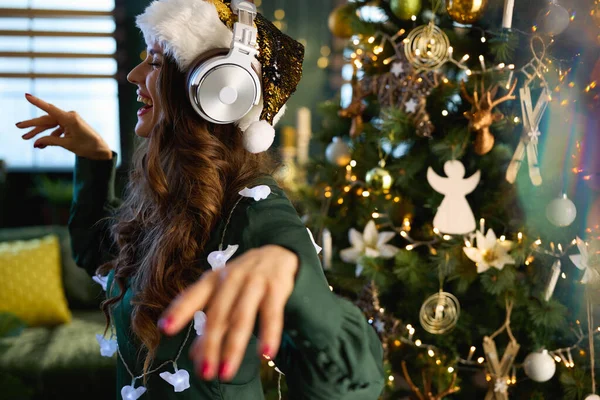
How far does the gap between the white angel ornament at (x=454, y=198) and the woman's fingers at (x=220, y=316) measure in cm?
108

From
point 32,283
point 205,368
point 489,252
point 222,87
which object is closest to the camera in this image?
point 205,368

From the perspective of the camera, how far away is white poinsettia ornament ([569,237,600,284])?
130 centimetres

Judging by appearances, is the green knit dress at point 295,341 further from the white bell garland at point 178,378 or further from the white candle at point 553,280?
the white candle at point 553,280

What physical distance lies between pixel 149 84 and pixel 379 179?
2.56 ft

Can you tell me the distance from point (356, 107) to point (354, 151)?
0.13 metres

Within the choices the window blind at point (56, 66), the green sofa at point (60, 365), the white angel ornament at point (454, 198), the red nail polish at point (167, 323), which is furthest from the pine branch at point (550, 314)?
the window blind at point (56, 66)

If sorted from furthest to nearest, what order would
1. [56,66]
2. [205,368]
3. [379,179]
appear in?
[56,66] < [379,179] < [205,368]

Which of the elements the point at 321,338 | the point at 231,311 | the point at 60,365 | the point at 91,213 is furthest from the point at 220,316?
the point at 60,365

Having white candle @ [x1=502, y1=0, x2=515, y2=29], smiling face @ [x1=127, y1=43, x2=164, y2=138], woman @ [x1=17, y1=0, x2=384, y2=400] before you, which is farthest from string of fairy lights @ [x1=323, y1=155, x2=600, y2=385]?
smiling face @ [x1=127, y1=43, x2=164, y2=138]

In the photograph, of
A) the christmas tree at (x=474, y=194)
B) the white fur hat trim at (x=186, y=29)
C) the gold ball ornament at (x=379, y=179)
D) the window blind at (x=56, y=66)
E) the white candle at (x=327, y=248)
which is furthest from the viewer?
the window blind at (x=56, y=66)

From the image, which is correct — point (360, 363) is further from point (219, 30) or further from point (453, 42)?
point (453, 42)

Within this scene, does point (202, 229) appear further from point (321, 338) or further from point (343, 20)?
point (343, 20)

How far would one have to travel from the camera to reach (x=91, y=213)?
50.1 inches

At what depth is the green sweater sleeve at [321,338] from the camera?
0.60 meters
